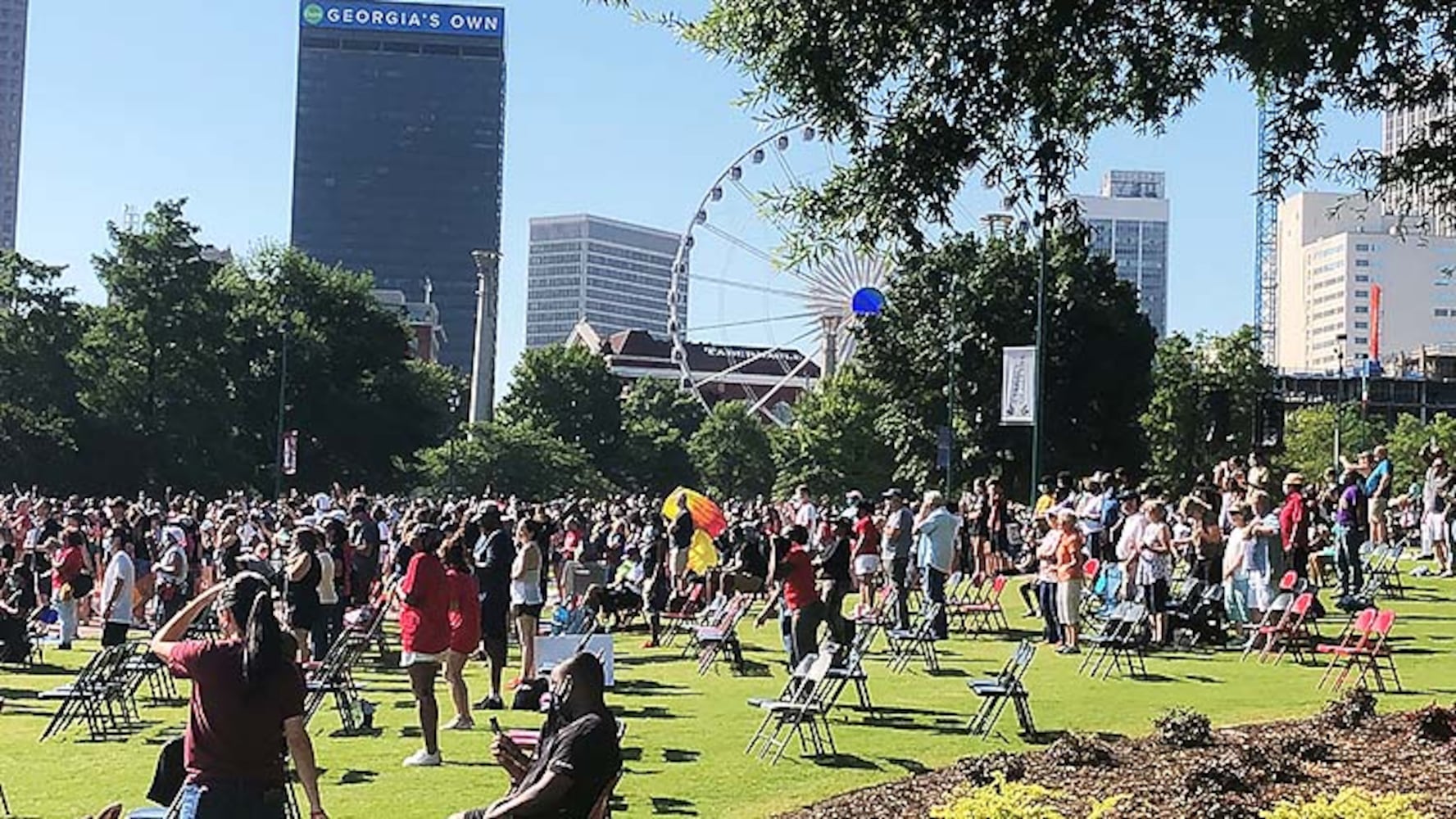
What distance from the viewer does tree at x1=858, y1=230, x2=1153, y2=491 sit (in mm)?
54875

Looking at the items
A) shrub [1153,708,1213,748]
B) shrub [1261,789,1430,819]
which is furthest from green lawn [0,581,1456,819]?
shrub [1261,789,1430,819]

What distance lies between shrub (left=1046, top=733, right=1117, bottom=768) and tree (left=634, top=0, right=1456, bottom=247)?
4.04 metres

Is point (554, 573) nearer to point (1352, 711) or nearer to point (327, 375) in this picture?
point (1352, 711)

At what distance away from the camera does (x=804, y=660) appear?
1380 centimetres

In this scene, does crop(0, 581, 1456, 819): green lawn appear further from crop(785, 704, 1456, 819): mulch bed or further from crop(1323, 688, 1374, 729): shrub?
crop(1323, 688, 1374, 729): shrub


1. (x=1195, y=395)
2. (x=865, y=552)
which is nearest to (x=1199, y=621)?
(x=865, y=552)

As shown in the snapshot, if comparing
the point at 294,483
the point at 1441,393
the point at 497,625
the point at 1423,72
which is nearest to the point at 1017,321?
the point at 294,483

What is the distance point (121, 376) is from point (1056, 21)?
60375 mm

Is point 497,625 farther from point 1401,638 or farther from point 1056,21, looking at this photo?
point 1401,638

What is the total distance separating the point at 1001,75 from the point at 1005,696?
5.62m

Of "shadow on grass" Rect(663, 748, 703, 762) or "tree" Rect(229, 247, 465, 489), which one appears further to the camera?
"tree" Rect(229, 247, 465, 489)

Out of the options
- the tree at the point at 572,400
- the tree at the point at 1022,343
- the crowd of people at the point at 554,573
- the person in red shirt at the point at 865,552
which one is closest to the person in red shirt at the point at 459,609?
the crowd of people at the point at 554,573

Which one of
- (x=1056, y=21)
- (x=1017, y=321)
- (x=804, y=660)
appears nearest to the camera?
(x=1056, y=21)

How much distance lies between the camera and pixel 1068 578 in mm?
18734
